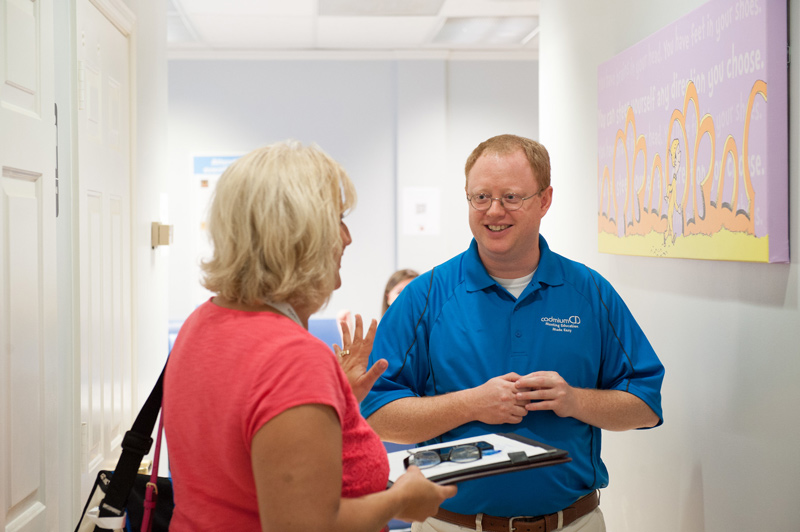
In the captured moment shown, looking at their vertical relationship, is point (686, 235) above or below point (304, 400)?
above

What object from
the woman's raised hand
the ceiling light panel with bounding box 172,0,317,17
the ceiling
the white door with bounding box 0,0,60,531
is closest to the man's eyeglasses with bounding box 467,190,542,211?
the woman's raised hand

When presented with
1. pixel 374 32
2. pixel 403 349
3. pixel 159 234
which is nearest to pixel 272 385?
pixel 403 349

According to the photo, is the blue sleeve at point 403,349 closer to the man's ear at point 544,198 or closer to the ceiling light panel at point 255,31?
the man's ear at point 544,198

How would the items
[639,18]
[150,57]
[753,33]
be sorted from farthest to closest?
[150,57] < [639,18] < [753,33]

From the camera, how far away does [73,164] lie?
2.08 m

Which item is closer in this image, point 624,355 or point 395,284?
point 624,355

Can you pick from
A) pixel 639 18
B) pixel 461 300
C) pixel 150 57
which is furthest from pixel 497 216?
pixel 150 57

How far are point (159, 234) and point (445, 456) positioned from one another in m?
2.17

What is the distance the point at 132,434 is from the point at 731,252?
1385mm

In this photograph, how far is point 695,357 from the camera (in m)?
1.99

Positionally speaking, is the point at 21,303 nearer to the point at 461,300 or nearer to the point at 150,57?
the point at 461,300

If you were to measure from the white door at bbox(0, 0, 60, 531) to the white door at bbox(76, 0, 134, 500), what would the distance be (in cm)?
32

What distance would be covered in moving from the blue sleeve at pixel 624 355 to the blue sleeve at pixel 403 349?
0.44 meters

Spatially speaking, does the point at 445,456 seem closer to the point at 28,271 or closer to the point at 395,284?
the point at 28,271
